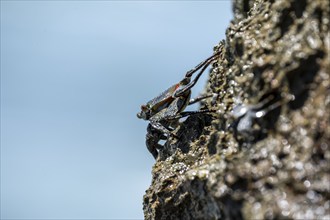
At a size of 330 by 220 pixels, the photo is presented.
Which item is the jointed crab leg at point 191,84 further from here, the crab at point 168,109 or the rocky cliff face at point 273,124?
the rocky cliff face at point 273,124

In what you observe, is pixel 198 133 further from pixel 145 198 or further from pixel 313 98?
pixel 313 98

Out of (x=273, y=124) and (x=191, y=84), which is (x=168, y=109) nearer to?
(x=191, y=84)

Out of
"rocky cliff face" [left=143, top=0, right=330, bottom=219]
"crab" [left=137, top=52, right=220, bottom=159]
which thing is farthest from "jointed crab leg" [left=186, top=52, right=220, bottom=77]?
"rocky cliff face" [left=143, top=0, right=330, bottom=219]

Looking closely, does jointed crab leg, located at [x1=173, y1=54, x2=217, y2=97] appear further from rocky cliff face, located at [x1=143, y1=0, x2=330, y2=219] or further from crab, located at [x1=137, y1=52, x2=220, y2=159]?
rocky cliff face, located at [x1=143, y1=0, x2=330, y2=219]

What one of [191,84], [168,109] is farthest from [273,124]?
[168,109]

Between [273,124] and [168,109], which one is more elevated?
[168,109]

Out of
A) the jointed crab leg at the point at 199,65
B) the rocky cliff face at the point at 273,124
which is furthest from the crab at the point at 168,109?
the rocky cliff face at the point at 273,124
